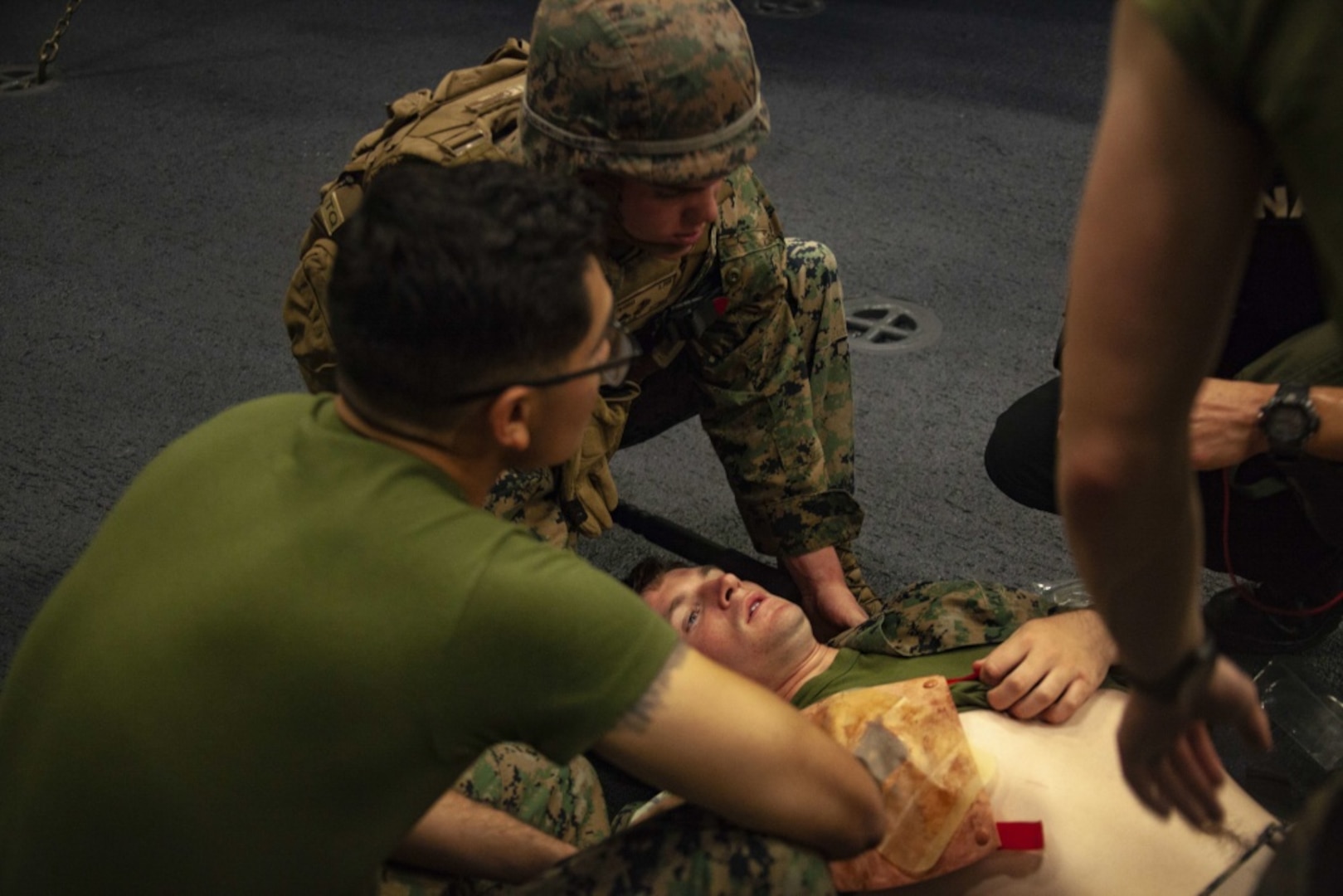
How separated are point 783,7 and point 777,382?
10.7 ft

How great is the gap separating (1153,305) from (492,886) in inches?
41.3

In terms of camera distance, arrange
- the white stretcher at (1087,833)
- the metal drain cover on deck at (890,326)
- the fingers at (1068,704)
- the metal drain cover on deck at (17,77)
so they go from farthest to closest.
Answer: the metal drain cover on deck at (17,77)
the metal drain cover on deck at (890,326)
the fingers at (1068,704)
the white stretcher at (1087,833)

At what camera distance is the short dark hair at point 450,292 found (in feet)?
3.84

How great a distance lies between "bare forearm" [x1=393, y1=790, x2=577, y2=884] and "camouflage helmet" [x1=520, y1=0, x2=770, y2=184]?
2.64 ft

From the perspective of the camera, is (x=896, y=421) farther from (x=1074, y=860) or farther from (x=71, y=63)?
(x=71, y=63)

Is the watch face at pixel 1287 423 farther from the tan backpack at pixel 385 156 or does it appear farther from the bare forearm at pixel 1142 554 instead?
the tan backpack at pixel 385 156

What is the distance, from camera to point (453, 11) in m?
5.19

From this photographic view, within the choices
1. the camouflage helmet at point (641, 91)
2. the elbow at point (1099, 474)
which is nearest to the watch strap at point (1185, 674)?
the elbow at point (1099, 474)

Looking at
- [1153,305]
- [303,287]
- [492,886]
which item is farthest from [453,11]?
[1153,305]

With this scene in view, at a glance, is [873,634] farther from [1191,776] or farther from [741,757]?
[1191,776]

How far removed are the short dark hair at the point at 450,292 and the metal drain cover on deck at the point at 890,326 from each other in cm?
191

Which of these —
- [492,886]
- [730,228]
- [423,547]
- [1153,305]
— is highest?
[1153,305]

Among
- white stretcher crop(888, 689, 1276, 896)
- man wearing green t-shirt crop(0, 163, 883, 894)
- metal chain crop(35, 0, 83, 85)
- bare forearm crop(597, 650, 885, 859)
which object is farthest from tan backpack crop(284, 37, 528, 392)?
metal chain crop(35, 0, 83, 85)

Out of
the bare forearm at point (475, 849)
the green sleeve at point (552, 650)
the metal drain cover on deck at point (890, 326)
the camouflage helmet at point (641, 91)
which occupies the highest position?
the camouflage helmet at point (641, 91)
